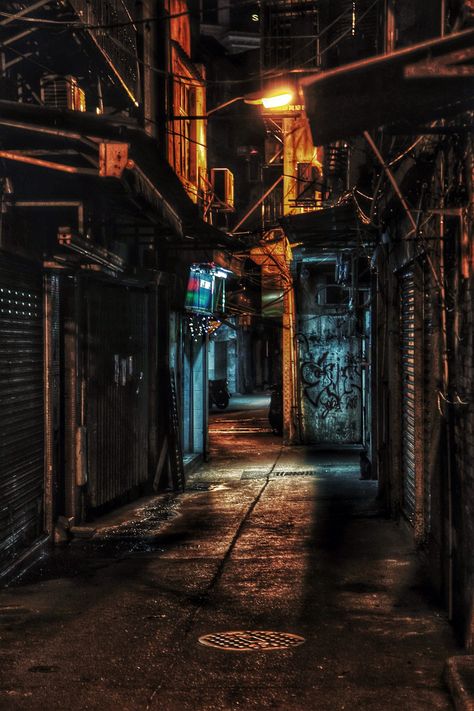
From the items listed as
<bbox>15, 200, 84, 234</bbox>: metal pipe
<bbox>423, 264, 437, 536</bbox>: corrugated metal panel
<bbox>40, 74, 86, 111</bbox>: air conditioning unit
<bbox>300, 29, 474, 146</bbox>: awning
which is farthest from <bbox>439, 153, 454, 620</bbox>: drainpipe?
<bbox>40, 74, 86, 111</bbox>: air conditioning unit

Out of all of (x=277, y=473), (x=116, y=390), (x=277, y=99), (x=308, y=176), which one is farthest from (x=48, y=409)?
(x=308, y=176)

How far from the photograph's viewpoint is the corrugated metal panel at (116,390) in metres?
11.8

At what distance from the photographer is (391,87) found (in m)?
5.40

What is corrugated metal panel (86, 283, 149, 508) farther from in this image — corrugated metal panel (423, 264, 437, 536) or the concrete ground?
corrugated metal panel (423, 264, 437, 536)

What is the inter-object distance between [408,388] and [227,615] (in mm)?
4644

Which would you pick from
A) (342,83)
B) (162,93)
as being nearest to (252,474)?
(162,93)

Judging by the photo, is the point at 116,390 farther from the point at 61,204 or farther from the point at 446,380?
the point at 446,380

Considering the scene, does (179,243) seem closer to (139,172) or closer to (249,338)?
(139,172)

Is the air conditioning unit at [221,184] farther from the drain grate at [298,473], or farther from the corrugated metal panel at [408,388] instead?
the corrugated metal panel at [408,388]

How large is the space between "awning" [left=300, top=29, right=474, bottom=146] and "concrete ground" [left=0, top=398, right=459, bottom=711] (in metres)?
3.93

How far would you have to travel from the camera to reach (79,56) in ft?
31.9

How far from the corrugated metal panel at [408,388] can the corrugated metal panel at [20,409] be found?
4.55m

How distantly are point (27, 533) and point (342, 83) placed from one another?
262 inches

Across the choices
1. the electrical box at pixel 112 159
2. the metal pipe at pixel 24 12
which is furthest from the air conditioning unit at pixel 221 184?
the electrical box at pixel 112 159
